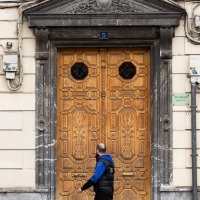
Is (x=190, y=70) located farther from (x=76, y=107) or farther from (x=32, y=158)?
(x=32, y=158)

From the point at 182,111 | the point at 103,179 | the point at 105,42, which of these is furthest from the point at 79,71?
the point at 103,179

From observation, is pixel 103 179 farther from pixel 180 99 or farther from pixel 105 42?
pixel 105 42

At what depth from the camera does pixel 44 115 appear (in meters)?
13.4

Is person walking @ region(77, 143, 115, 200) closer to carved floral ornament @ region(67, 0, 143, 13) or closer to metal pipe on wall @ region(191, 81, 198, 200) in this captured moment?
metal pipe on wall @ region(191, 81, 198, 200)

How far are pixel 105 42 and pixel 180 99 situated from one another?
69.1 inches

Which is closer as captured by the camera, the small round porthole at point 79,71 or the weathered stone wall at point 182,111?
the weathered stone wall at point 182,111

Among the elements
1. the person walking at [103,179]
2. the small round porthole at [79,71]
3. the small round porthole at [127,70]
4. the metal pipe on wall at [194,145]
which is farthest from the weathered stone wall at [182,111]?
the person walking at [103,179]

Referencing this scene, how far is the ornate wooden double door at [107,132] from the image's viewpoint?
537 inches

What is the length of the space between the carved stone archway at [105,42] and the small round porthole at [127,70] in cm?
40

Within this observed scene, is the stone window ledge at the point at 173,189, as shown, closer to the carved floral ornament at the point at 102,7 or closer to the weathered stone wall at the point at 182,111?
the weathered stone wall at the point at 182,111

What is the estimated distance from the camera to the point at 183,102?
13359 mm

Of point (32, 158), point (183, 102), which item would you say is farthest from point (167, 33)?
point (32, 158)

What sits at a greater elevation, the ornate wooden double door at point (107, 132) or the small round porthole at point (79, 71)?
the small round porthole at point (79, 71)

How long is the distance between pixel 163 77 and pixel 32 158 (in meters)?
2.85
